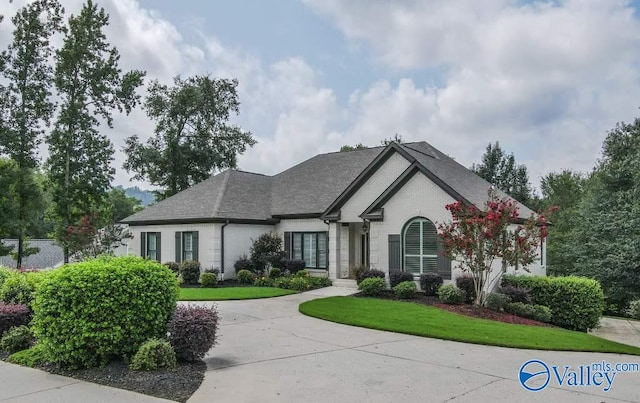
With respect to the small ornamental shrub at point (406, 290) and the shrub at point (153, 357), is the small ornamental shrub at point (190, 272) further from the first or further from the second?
the shrub at point (153, 357)

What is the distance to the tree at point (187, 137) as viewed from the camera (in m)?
35.4

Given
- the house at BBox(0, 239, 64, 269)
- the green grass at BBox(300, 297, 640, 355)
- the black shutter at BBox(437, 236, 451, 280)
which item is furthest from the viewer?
the house at BBox(0, 239, 64, 269)

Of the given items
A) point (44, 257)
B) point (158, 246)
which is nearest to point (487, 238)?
point (158, 246)

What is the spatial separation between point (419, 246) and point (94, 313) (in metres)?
12.9

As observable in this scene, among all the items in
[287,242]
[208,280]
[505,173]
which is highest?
[505,173]

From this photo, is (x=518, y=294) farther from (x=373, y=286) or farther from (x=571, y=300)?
(x=373, y=286)

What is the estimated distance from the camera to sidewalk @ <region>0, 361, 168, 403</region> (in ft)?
20.7

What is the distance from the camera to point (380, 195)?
62.8 ft

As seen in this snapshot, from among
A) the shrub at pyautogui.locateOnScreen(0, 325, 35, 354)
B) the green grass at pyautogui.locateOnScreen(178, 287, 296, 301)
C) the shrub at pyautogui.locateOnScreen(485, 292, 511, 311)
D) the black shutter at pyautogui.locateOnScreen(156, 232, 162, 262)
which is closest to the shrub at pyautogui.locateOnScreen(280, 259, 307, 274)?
the green grass at pyautogui.locateOnScreen(178, 287, 296, 301)

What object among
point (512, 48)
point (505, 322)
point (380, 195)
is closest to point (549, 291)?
point (505, 322)

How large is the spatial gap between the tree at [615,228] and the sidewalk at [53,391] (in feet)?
73.3

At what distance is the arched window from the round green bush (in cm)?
1189

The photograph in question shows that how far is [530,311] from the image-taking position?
15.2 m

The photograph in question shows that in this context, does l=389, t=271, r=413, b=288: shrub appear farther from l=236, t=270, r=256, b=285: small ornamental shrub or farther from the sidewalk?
the sidewalk
